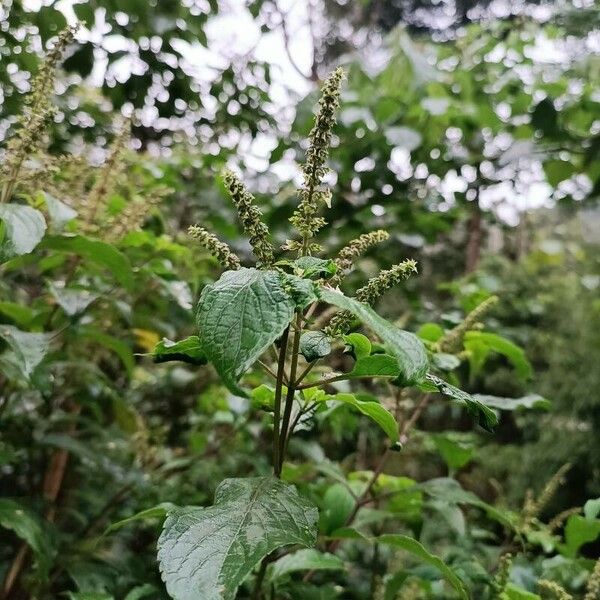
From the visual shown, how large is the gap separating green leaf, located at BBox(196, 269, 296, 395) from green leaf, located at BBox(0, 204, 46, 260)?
0.83ft

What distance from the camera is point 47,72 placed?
687mm

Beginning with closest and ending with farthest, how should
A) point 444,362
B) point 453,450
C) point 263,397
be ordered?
point 263,397
point 444,362
point 453,450

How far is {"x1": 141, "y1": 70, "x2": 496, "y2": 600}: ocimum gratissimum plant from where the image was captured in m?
0.44

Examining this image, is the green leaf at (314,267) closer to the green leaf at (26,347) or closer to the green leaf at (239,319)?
the green leaf at (239,319)

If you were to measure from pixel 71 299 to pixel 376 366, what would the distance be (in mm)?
564

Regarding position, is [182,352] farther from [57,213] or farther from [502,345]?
[502,345]

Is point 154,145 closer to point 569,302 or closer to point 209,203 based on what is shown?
point 209,203

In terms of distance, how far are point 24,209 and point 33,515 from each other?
53cm

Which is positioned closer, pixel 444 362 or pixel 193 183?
pixel 444 362

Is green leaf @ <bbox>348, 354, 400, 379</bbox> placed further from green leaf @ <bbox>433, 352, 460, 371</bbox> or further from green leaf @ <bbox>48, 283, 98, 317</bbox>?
green leaf @ <bbox>48, 283, 98, 317</bbox>

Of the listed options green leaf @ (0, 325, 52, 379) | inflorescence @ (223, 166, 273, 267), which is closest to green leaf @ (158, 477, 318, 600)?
inflorescence @ (223, 166, 273, 267)

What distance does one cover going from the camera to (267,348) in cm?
46

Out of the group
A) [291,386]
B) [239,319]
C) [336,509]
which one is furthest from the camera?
[336,509]

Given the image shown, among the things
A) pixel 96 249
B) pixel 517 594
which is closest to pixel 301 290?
pixel 96 249
